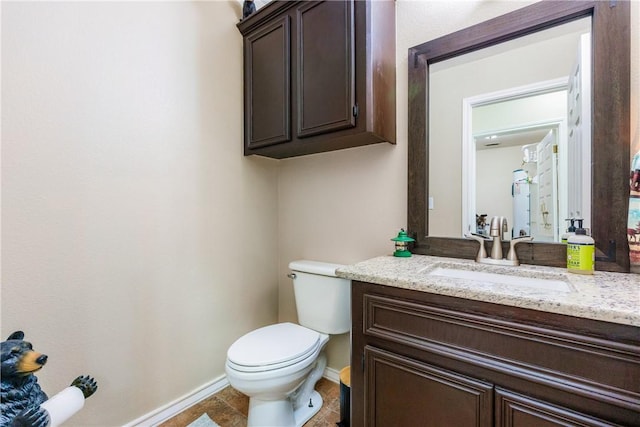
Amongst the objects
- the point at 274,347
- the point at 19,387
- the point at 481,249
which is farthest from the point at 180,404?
the point at 481,249

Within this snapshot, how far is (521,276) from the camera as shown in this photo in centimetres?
110

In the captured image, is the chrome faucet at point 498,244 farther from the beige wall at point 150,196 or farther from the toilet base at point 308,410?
the toilet base at point 308,410

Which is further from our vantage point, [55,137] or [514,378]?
[55,137]

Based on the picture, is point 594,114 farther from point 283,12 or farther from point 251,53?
point 251,53

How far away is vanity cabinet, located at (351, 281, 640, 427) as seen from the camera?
2.21ft

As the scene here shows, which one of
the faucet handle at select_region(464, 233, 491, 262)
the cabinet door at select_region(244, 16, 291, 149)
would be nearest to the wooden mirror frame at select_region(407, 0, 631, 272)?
the faucet handle at select_region(464, 233, 491, 262)

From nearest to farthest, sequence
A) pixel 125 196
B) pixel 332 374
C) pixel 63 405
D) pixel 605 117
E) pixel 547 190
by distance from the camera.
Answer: pixel 63 405
pixel 605 117
pixel 547 190
pixel 125 196
pixel 332 374

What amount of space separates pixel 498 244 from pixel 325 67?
1.14 meters

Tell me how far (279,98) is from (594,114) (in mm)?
1377

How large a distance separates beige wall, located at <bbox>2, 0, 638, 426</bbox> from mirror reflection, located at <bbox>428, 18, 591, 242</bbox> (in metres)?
0.17

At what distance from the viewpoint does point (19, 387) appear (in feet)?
2.71

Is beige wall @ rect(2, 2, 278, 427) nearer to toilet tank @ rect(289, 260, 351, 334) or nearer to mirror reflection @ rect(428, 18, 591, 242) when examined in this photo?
toilet tank @ rect(289, 260, 351, 334)

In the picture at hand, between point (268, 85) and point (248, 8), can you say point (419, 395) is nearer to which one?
point (268, 85)

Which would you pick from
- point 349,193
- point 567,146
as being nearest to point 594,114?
point 567,146
